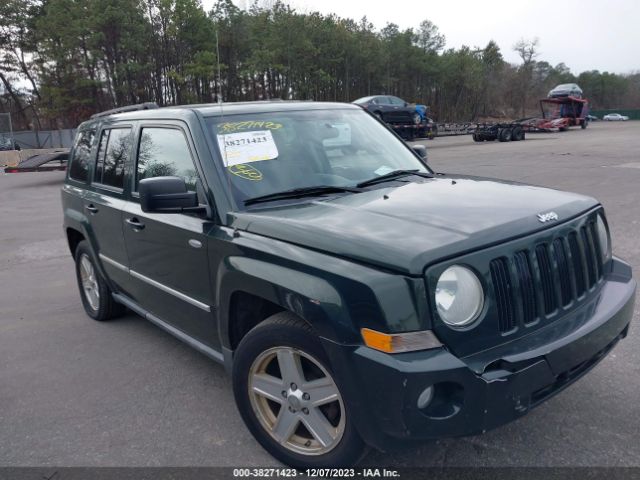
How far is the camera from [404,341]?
2.22m

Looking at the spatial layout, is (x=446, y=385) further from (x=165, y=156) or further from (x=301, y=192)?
(x=165, y=156)

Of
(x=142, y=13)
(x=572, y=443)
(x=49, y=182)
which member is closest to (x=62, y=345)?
(x=572, y=443)

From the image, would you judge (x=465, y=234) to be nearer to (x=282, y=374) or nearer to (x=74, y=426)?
Answer: (x=282, y=374)

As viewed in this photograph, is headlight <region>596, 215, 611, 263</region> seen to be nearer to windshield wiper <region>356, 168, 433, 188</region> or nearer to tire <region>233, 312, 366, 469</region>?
windshield wiper <region>356, 168, 433, 188</region>

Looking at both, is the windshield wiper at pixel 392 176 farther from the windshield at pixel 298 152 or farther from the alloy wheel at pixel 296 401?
the alloy wheel at pixel 296 401

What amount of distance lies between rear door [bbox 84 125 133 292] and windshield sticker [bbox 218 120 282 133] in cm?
104

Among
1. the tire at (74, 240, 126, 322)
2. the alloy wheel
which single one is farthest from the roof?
the alloy wheel

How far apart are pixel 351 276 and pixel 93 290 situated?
3778 millimetres

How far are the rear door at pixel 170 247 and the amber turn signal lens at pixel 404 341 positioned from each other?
1324mm

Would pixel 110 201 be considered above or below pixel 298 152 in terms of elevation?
below

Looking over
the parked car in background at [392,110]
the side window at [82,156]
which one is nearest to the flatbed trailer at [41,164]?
the parked car in background at [392,110]

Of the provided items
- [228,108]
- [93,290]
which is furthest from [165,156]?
[93,290]

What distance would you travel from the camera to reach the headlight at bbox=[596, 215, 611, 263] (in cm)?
307

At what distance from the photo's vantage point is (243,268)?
2.80 m
